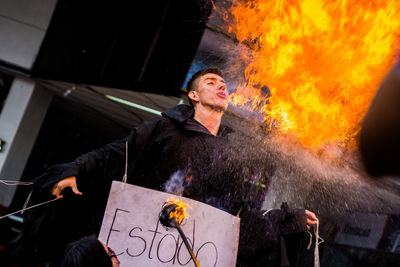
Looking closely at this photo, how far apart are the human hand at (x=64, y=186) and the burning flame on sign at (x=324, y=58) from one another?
204cm

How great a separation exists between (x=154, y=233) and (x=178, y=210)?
0.21 metres

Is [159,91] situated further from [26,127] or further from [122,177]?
Answer: [26,127]

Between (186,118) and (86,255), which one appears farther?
(186,118)

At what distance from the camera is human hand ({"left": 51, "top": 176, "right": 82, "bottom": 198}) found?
6.39 ft

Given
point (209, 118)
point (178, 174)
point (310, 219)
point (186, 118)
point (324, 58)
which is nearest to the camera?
point (310, 219)

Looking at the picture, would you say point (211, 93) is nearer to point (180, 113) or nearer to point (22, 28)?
point (180, 113)

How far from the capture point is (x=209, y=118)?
2.62 m

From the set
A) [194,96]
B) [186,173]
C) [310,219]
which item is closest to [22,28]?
[194,96]

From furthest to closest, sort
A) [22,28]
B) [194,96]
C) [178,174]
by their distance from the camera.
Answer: [22,28] → [194,96] → [178,174]

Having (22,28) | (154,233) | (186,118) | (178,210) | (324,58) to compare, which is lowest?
(154,233)

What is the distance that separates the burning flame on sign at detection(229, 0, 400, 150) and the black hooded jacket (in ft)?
3.28

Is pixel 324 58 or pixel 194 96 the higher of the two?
pixel 324 58

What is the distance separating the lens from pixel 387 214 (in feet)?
13.6

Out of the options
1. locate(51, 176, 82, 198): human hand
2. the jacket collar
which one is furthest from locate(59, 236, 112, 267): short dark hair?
the jacket collar
